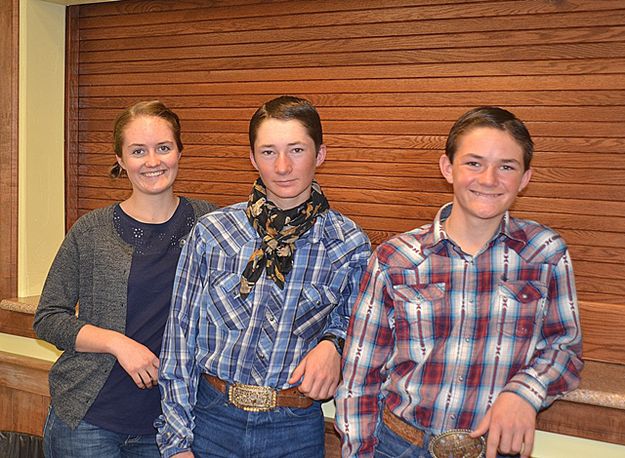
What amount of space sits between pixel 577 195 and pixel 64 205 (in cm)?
215

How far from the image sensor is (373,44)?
278 centimetres

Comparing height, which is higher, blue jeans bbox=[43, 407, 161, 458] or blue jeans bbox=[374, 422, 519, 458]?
blue jeans bbox=[374, 422, 519, 458]

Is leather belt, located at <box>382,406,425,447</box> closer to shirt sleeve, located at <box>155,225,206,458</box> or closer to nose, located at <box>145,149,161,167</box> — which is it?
shirt sleeve, located at <box>155,225,206,458</box>

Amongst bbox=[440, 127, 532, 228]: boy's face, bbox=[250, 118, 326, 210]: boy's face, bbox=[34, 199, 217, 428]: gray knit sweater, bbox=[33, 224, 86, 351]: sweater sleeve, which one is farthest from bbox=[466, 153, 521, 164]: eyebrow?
bbox=[33, 224, 86, 351]: sweater sleeve

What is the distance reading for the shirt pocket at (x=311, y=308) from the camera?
6.64ft

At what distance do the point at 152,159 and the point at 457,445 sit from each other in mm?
1064

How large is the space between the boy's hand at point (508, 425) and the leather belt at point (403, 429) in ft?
0.47

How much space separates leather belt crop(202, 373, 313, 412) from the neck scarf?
23 centimetres

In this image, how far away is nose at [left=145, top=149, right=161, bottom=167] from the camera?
7.20 feet

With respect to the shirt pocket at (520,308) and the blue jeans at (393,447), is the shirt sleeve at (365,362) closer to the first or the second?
the blue jeans at (393,447)

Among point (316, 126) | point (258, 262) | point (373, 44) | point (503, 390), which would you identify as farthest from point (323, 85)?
point (503, 390)

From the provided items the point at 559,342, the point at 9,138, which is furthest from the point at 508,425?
the point at 9,138

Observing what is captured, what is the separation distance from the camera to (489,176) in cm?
178

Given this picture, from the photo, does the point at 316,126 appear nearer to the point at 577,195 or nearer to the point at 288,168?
the point at 288,168
